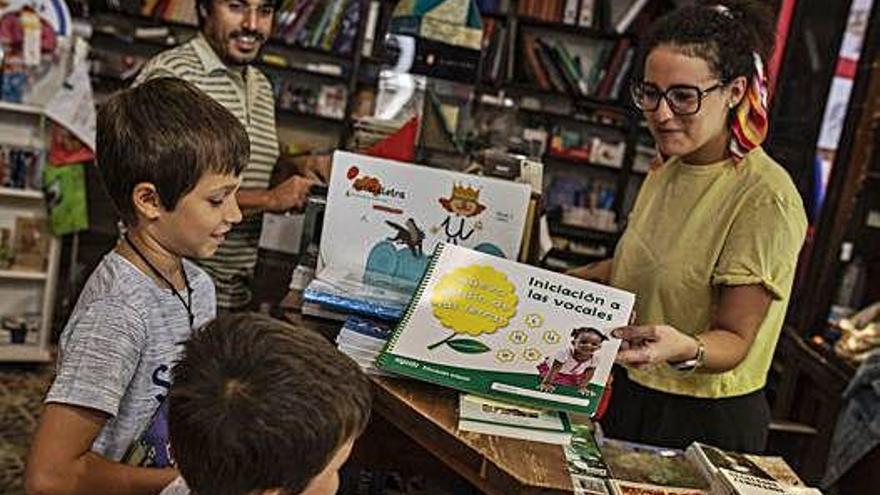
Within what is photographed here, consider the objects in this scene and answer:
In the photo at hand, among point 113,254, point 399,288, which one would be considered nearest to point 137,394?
point 113,254

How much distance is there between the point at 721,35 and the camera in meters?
1.49

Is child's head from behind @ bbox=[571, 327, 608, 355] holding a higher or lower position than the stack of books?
higher

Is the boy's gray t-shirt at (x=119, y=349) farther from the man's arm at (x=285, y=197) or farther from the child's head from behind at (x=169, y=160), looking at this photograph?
the man's arm at (x=285, y=197)

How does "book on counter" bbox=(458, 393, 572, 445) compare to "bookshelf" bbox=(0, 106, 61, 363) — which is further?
"bookshelf" bbox=(0, 106, 61, 363)

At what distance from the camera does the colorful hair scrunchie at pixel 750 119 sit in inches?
60.2

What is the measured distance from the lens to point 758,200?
146 centimetres

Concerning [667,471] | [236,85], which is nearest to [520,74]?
[236,85]

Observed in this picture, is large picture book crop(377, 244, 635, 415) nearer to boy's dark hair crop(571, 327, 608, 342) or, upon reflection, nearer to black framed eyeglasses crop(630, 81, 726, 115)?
boy's dark hair crop(571, 327, 608, 342)

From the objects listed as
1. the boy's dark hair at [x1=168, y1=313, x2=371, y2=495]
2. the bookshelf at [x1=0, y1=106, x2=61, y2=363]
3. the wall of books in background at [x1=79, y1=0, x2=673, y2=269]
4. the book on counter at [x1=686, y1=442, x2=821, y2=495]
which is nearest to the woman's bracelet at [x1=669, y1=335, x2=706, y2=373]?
the book on counter at [x1=686, y1=442, x2=821, y2=495]

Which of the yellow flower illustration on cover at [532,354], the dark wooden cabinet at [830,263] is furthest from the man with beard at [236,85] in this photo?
the dark wooden cabinet at [830,263]

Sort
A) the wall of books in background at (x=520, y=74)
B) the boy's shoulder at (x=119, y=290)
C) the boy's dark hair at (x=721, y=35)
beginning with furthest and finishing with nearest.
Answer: the wall of books in background at (x=520, y=74) < the boy's dark hair at (x=721, y=35) < the boy's shoulder at (x=119, y=290)

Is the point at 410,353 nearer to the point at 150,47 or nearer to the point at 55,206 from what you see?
the point at 55,206

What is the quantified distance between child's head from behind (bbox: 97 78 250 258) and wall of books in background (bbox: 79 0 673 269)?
3.50m

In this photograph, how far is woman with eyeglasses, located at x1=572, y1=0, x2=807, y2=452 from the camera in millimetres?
1429
